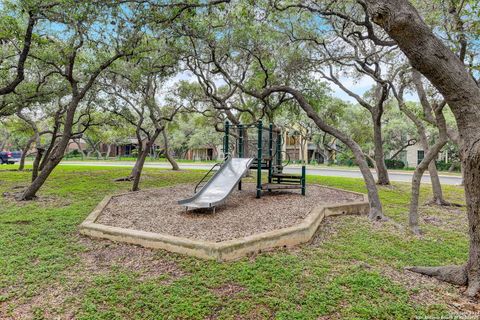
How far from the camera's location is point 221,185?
7102 mm

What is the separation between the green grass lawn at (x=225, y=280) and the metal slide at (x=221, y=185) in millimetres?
2040

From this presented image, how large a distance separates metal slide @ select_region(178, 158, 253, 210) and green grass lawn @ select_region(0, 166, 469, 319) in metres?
2.04

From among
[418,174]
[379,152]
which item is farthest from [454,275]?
[379,152]

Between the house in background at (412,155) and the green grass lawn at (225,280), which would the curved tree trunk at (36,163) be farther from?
the house in background at (412,155)

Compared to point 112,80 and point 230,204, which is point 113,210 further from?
point 112,80

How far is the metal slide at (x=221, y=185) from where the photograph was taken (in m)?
6.21

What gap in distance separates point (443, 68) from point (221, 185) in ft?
16.8

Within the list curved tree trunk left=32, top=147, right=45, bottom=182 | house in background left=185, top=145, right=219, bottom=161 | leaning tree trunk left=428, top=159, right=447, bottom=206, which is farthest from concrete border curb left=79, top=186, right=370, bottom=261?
house in background left=185, top=145, right=219, bottom=161

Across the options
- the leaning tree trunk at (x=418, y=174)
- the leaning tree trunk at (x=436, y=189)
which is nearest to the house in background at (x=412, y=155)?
the leaning tree trunk at (x=436, y=189)

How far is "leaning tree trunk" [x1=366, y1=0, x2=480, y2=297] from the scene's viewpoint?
2.73m

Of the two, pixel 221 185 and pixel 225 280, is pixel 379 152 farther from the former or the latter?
pixel 225 280

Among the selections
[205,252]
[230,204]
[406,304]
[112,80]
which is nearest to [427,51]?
[406,304]

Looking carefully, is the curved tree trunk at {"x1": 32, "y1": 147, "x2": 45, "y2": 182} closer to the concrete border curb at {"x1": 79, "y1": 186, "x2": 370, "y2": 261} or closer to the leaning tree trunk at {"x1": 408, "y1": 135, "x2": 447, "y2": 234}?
the concrete border curb at {"x1": 79, "y1": 186, "x2": 370, "y2": 261}

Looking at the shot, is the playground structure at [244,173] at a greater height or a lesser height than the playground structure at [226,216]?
greater
